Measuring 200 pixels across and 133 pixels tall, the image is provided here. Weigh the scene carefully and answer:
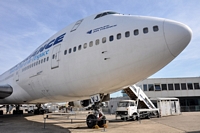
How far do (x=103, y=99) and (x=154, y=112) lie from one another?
1101 cm

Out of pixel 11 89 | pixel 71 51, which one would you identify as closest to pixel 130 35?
pixel 71 51

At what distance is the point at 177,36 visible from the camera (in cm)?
673

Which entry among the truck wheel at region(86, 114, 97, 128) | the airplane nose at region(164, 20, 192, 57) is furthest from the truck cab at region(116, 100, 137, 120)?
the airplane nose at region(164, 20, 192, 57)

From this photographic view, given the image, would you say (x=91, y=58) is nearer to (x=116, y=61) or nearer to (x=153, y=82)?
(x=116, y=61)

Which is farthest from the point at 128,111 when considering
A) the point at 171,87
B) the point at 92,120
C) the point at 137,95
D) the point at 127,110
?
the point at 171,87

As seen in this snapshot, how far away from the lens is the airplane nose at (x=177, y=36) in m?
6.73

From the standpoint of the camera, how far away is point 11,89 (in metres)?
17.3

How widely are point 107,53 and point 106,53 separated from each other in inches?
2.0

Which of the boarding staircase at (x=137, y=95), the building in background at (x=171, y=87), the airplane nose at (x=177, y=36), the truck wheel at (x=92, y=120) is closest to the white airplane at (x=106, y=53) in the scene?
the airplane nose at (x=177, y=36)

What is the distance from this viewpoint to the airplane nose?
22.1ft

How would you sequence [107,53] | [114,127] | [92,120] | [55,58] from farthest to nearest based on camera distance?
[114,127] < [55,58] < [92,120] < [107,53]

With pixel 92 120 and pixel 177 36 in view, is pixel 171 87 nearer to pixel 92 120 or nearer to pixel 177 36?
pixel 92 120

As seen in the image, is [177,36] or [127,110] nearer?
[177,36]

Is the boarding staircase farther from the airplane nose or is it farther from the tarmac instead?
the airplane nose
